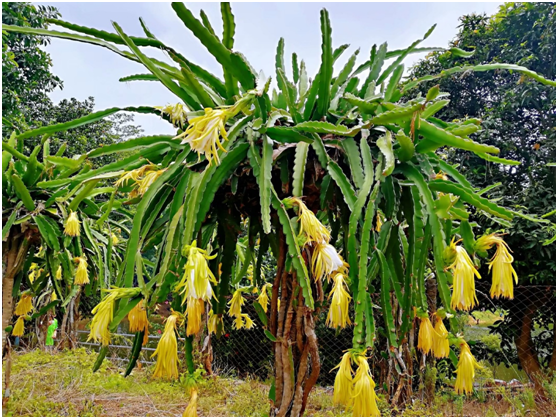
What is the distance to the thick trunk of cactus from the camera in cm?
67

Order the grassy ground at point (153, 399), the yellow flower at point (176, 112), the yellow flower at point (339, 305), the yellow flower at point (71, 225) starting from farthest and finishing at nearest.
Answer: the grassy ground at point (153, 399), the yellow flower at point (71, 225), the yellow flower at point (176, 112), the yellow flower at point (339, 305)

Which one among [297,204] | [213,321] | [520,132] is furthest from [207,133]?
[520,132]

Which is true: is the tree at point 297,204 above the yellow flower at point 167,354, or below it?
above

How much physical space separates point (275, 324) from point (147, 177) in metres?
0.37

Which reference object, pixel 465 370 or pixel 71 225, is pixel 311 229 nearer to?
pixel 465 370

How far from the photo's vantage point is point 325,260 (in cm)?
55

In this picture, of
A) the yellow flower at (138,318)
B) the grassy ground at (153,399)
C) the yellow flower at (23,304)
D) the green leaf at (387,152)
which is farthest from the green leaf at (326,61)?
the grassy ground at (153,399)

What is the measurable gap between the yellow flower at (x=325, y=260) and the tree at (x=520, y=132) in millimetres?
2458

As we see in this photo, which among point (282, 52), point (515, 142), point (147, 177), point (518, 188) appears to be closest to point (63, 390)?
point (147, 177)

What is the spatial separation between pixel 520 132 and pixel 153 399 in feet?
11.5

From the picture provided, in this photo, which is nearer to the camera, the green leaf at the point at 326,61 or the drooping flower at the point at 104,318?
the drooping flower at the point at 104,318

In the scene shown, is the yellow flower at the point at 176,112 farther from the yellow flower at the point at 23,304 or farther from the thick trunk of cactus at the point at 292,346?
the yellow flower at the point at 23,304

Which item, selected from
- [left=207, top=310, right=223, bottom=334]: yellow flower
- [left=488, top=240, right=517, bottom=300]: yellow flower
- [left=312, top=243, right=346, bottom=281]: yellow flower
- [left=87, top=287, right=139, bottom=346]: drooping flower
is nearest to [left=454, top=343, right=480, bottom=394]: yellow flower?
[left=488, top=240, right=517, bottom=300]: yellow flower

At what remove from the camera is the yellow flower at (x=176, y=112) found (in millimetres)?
699
